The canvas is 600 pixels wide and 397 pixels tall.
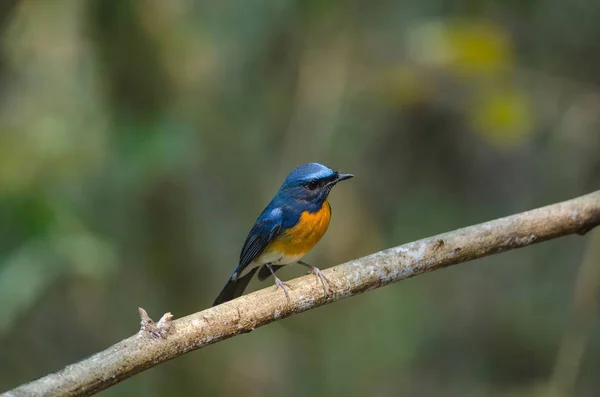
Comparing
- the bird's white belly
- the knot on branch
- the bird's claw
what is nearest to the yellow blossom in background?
the bird's white belly

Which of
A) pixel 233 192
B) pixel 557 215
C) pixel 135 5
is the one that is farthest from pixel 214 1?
pixel 557 215

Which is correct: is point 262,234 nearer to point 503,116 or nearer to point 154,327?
point 154,327

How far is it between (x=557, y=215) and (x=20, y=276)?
284 cm

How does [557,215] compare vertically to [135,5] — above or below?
below

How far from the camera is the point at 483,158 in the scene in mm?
6797

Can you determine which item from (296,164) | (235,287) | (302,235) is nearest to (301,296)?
(302,235)

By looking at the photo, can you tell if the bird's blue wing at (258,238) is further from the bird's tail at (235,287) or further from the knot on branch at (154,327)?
the knot on branch at (154,327)

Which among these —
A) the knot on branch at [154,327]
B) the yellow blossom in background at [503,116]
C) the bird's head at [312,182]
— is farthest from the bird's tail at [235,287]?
the yellow blossom in background at [503,116]

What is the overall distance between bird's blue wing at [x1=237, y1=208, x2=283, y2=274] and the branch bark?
0.75 m

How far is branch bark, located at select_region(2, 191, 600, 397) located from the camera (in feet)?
7.72

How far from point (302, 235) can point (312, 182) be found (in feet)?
0.91

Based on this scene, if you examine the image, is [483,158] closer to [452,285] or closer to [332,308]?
[452,285]

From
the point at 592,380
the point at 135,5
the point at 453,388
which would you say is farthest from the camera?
the point at 453,388

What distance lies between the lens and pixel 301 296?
9.32 feet
